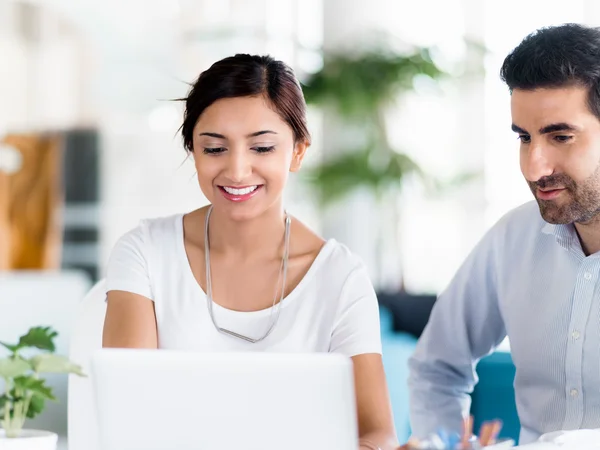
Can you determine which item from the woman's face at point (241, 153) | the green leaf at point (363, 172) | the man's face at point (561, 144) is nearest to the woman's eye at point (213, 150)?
the woman's face at point (241, 153)

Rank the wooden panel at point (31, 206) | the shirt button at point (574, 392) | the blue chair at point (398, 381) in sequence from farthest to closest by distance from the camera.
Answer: the wooden panel at point (31, 206) < the blue chair at point (398, 381) < the shirt button at point (574, 392)

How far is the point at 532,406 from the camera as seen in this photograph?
183 centimetres

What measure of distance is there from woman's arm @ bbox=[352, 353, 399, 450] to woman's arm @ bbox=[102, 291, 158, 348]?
0.37m

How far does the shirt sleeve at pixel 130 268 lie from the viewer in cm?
170

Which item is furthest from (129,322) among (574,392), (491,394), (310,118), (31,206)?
(31,206)

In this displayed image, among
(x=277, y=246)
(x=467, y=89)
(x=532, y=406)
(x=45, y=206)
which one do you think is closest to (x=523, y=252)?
(x=532, y=406)

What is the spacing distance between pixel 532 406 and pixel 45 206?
4794mm

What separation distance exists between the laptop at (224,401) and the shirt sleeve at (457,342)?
106 centimetres

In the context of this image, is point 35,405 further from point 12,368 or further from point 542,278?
point 542,278

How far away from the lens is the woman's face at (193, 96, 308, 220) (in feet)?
5.35

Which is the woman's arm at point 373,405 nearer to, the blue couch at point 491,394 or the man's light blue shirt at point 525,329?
the man's light blue shirt at point 525,329

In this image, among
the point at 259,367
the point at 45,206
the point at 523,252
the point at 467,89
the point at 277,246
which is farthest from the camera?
the point at 45,206

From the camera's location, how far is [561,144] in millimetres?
1646

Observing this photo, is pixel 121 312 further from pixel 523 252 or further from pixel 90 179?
pixel 90 179
